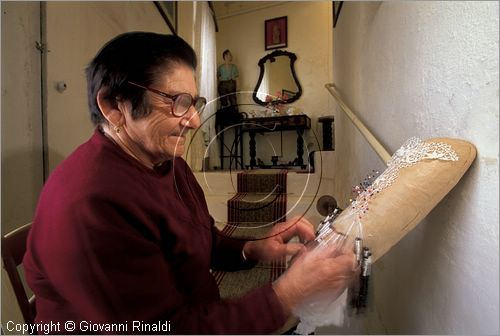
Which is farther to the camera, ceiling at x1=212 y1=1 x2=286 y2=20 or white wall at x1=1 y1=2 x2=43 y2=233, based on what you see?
ceiling at x1=212 y1=1 x2=286 y2=20

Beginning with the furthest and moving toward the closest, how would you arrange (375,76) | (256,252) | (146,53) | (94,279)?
(375,76)
(256,252)
(146,53)
(94,279)

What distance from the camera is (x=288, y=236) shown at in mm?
496

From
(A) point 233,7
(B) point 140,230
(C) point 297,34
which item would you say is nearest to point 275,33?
(C) point 297,34

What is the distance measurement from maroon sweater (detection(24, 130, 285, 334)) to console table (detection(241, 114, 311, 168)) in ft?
0.68

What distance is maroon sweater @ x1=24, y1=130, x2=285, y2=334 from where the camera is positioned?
0.33 metres

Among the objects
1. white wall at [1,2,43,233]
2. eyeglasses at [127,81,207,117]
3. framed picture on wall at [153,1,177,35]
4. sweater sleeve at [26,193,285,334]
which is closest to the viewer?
sweater sleeve at [26,193,285,334]

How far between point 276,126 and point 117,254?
1.17ft

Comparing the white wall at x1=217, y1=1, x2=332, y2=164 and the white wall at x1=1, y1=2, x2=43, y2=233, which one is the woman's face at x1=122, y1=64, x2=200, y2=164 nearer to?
the white wall at x1=1, y1=2, x2=43, y2=233

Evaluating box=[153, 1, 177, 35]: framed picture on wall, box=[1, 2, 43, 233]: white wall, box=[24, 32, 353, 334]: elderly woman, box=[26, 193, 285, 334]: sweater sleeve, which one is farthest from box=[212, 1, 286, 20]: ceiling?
box=[26, 193, 285, 334]: sweater sleeve

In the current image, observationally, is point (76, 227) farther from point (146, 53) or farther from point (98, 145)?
point (146, 53)

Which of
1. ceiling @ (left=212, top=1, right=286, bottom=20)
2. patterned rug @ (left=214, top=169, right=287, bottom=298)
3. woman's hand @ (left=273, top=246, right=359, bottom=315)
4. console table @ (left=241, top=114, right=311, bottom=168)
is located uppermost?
ceiling @ (left=212, top=1, right=286, bottom=20)

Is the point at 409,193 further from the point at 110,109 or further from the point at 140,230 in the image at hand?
the point at 110,109

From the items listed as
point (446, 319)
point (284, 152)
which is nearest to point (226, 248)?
point (284, 152)

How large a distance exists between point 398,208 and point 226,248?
419mm
